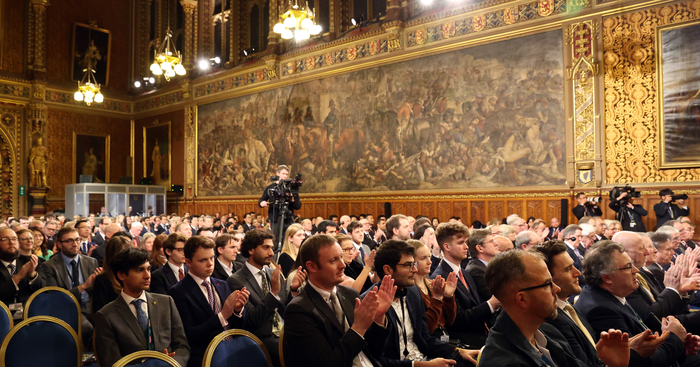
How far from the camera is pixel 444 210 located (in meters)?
13.9

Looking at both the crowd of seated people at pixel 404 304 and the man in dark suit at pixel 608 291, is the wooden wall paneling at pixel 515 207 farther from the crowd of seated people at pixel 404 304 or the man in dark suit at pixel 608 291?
the man in dark suit at pixel 608 291

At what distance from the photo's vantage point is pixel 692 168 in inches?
424

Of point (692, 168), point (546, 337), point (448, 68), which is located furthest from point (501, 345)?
point (448, 68)

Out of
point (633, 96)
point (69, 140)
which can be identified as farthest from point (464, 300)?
point (69, 140)

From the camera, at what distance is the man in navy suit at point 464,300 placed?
3.88 meters

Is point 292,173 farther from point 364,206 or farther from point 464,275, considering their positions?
point 464,275

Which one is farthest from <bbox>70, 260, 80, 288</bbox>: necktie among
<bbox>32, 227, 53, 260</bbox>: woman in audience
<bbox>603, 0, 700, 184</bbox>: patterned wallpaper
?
<bbox>603, 0, 700, 184</bbox>: patterned wallpaper

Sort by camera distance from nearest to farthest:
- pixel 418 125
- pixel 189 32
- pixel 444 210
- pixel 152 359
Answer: pixel 152 359 < pixel 444 210 < pixel 418 125 < pixel 189 32

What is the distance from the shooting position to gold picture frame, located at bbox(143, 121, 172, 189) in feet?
71.1

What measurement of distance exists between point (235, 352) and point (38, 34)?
76.8 ft

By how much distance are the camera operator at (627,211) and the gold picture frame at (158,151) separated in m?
17.3

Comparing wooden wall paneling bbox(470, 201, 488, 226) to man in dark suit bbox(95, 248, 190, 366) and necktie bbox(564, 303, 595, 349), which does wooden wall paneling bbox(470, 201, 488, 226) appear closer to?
necktie bbox(564, 303, 595, 349)

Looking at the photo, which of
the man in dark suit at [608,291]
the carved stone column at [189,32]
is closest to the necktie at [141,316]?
the man in dark suit at [608,291]

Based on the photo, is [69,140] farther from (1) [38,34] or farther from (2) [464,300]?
(2) [464,300]
